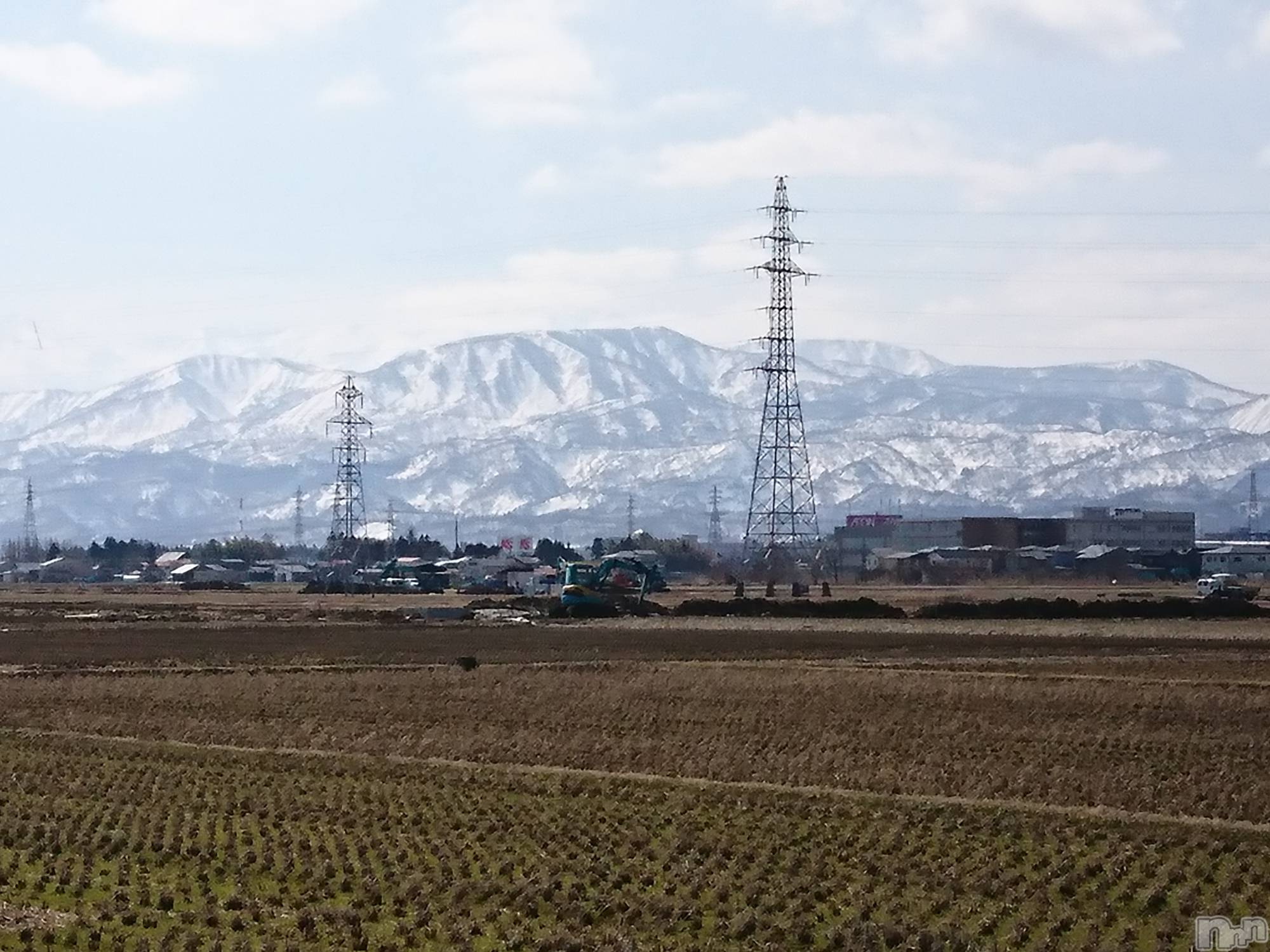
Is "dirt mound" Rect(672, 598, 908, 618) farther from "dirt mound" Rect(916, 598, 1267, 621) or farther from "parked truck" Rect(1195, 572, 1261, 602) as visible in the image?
"parked truck" Rect(1195, 572, 1261, 602)

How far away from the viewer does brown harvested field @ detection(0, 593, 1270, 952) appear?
671 inches

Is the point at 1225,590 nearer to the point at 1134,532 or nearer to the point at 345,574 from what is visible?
the point at 345,574

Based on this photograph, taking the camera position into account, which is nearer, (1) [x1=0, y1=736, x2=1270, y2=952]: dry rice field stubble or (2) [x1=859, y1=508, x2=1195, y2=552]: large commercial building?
(1) [x1=0, y1=736, x2=1270, y2=952]: dry rice field stubble

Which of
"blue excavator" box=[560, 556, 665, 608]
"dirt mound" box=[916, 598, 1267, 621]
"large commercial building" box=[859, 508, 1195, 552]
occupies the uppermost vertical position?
"large commercial building" box=[859, 508, 1195, 552]

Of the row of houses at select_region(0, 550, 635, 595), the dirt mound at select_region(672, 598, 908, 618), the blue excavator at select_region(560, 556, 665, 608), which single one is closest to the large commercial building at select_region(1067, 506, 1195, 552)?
the row of houses at select_region(0, 550, 635, 595)

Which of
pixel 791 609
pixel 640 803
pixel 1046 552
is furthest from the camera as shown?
pixel 1046 552

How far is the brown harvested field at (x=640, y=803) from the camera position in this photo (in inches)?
671

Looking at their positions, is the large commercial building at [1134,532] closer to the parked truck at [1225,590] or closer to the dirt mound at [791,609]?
the parked truck at [1225,590]

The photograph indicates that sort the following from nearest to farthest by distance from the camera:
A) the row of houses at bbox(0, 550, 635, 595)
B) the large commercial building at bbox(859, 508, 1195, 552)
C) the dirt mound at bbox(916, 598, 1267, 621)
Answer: the dirt mound at bbox(916, 598, 1267, 621), the row of houses at bbox(0, 550, 635, 595), the large commercial building at bbox(859, 508, 1195, 552)

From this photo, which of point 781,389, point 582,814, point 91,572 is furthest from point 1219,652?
point 91,572

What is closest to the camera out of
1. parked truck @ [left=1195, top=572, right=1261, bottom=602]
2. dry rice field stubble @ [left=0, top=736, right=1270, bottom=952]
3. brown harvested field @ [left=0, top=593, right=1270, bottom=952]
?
dry rice field stubble @ [left=0, top=736, right=1270, bottom=952]

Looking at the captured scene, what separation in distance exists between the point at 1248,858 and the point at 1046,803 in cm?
404

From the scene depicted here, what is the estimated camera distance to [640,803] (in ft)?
78.1

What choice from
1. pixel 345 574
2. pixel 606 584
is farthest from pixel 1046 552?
pixel 606 584
